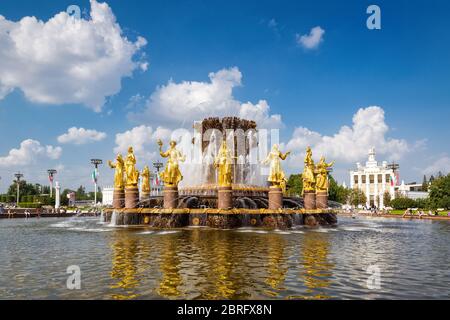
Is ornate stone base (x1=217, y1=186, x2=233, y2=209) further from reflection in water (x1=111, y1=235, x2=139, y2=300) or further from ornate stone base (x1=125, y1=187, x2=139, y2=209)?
reflection in water (x1=111, y1=235, x2=139, y2=300)

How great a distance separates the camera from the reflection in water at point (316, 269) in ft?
30.1

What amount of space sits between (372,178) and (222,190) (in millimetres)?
147929

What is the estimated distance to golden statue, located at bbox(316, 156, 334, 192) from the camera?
111 ft

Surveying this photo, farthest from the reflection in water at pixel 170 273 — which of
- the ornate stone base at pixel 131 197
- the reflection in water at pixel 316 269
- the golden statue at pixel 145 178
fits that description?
the golden statue at pixel 145 178

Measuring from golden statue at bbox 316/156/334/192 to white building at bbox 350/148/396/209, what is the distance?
126 metres

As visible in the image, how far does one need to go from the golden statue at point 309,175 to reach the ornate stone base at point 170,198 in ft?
38.3

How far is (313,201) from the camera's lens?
3189 cm

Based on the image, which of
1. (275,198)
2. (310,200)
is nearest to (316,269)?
(275,198)

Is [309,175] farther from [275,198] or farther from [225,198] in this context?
[225,198]

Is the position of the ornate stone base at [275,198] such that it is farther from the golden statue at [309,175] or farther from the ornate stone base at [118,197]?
the ornate stone base at [118,197]

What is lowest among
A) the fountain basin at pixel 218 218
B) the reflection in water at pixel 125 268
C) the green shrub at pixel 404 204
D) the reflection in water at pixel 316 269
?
the green shrub at pixel 404 204

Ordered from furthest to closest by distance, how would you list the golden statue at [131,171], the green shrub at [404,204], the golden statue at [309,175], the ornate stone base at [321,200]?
1. the green shrub at [404,204]
2. the ornate stone base at [321,200]
3. the golden statue at [131,171]
4. the golden statue at [309,175]
